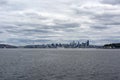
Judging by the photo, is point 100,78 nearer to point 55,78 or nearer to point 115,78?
point 115,78

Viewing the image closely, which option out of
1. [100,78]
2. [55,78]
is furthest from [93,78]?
[55,78]

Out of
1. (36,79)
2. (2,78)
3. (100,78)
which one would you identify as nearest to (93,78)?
(100,78)

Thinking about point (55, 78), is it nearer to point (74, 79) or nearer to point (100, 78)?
point (74, 79)

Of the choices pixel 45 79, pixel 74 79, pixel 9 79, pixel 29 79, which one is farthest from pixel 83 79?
pixel 9 79

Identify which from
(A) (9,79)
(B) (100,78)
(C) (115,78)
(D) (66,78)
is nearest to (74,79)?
(D) (66,78)

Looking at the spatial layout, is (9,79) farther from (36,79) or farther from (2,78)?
(36,79)

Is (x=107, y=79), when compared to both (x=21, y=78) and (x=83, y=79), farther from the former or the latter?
(x=21, y=78)
